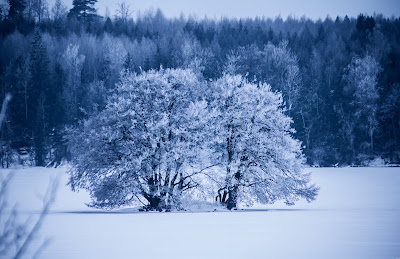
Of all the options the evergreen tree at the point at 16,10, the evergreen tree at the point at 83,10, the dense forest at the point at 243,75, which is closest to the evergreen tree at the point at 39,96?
the dense forest at the point at 243,75

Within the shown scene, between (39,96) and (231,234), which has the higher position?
(231,234)

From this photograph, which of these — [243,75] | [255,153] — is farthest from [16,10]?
[255,153]

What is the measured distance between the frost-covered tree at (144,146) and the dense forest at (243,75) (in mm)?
33758

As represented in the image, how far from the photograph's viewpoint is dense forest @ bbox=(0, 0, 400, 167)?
76625mm

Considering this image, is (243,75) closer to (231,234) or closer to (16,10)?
(16,10)

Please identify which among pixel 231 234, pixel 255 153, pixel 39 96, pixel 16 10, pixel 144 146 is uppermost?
pixel 16 10

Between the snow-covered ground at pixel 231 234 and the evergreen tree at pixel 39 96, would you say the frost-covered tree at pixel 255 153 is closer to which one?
Result: the snow-covered ground at pixel 231 234

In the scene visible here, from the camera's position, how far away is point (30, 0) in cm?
12912

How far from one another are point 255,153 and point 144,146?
21.3ft

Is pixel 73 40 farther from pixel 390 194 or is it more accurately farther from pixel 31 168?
pixel 390 194

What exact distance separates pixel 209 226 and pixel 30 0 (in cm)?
12052

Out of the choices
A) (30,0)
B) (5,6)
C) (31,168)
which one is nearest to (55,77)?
(31,168)

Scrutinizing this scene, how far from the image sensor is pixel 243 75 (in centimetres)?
8394

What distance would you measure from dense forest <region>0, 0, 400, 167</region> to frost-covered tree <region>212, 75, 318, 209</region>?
108 feet
